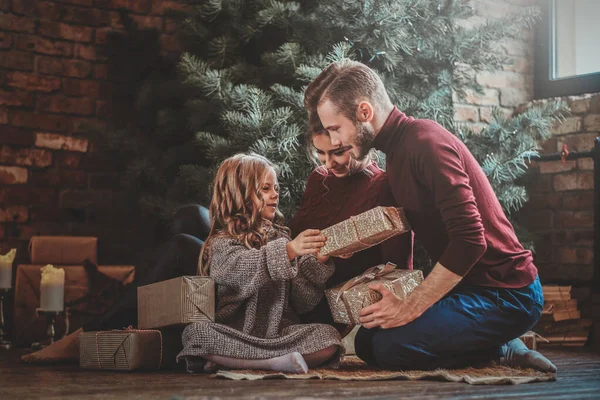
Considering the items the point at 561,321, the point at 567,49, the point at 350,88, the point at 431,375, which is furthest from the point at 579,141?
the point at 431,375

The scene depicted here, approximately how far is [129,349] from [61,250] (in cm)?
134

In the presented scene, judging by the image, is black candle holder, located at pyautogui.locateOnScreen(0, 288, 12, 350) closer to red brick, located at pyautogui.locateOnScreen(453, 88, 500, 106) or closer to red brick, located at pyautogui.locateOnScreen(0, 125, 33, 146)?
red brick, located at pyautogui.locateOnScreen(0, 125, 33, 146)

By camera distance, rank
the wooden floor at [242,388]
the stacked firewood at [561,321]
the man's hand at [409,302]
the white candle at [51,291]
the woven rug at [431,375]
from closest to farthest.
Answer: the wooden floor at [242,388] → the woven rug at [431,375] → the man's hand at [409,302] → the white candle at [51,291] → the stacked firewood at [561,321]

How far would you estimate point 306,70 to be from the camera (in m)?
3.08

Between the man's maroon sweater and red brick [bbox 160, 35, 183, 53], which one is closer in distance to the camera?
the man's maroon sweater

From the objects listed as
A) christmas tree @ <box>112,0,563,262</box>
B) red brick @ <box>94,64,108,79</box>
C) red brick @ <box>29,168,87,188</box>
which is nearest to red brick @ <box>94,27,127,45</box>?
red brick @ <box>94,64,108,79</box>

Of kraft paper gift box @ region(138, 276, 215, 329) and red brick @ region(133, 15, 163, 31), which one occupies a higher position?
red brick @ region(133, 15, 163, 31)

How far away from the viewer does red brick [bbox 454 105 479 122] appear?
4188 millimetres

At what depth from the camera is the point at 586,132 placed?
4062 mm

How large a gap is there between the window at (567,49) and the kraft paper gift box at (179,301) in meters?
2.60

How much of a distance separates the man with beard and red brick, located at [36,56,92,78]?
2013mm

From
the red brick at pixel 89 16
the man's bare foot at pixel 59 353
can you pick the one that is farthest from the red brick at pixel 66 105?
the man's bare foot at pixel 59 353

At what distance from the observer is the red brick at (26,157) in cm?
388

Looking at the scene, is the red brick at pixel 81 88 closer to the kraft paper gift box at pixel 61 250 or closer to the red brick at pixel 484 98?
the kraft paper gift box at pixel 61 250
